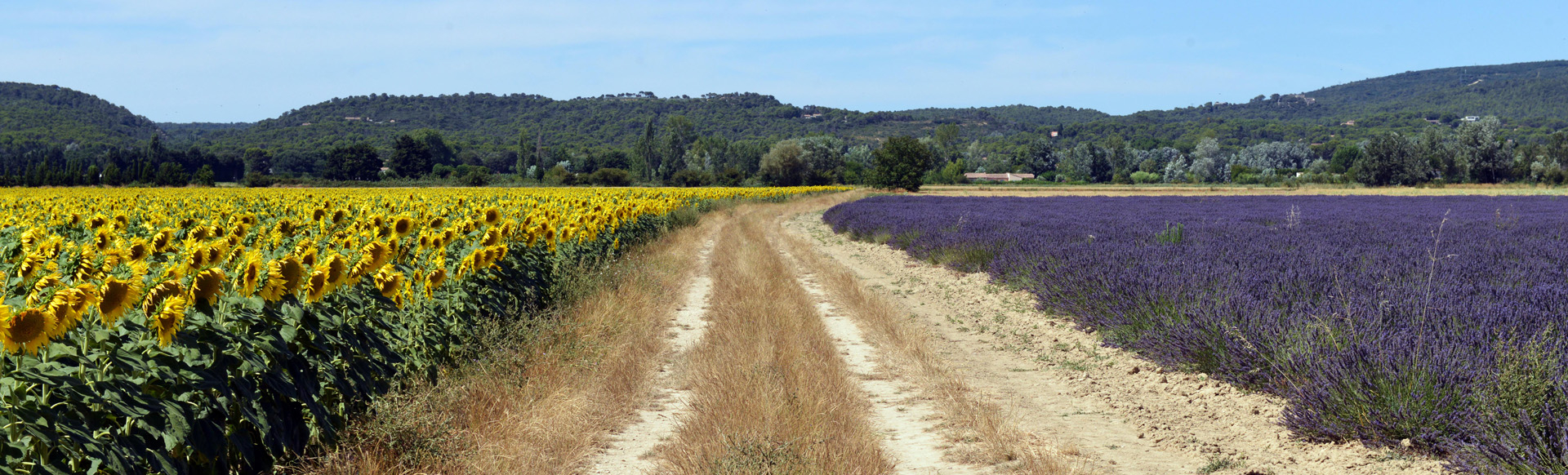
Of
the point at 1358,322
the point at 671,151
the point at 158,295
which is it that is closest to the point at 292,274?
the point at 158,295

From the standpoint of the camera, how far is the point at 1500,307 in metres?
6.16

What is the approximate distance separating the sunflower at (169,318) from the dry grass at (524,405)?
1.20 meters

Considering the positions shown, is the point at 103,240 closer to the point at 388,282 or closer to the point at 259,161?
the point at 388,282

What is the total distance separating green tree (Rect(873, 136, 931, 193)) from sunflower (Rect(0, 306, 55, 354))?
80.4 metres

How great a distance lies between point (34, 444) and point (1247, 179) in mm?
116669

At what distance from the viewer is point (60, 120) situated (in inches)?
4715

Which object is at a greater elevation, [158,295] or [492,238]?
[158,295]

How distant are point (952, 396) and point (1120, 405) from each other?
46.0 inches

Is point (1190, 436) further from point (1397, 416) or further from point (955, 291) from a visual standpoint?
point (955, 291)

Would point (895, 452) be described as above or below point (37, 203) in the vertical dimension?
below

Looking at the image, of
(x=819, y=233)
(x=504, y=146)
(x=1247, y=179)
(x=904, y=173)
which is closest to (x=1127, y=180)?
(x=1247, y=179)

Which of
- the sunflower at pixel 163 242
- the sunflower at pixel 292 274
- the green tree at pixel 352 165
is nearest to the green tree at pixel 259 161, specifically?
the green tree at pixel 352 165

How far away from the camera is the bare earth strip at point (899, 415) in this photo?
496 cm

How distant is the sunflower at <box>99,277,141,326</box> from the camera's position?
2.96 meters
